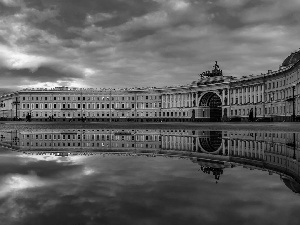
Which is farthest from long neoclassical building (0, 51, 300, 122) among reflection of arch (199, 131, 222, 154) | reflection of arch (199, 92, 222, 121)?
reflection of arch (199, 131, 222, 154)

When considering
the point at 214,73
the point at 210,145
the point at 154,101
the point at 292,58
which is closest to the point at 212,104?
the point at 214,73

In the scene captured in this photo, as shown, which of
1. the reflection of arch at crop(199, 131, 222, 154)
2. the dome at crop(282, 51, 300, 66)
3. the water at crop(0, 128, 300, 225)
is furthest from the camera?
the dome at crop(282, 51, 300, 66)

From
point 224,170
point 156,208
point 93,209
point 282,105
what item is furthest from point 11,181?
point 282,105

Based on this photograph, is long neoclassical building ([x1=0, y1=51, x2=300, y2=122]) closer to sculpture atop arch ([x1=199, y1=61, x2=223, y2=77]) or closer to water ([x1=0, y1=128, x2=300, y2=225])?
sculpture atop arch ([x1=199, y1=61, x2=223, y2=77])

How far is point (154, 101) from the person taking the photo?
133500 mm

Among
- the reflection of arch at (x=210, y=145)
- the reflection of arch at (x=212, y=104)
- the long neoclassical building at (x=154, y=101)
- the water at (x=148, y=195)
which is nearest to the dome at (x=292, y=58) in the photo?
the long neoclassical building at (x=154, y=101)

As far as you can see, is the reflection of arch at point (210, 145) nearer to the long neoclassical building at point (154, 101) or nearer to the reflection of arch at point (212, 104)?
the long neoclassical building at point (154, 101)

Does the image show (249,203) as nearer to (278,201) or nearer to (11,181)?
(278,201)

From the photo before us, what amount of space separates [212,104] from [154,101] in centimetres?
2487

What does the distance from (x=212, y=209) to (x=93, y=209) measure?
4.02 feet

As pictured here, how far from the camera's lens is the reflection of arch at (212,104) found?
380 ft

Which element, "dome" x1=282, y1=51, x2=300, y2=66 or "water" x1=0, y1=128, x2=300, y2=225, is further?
"dome" x1=282, y1=51, x2=300, y2=66

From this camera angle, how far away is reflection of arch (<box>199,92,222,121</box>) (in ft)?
380

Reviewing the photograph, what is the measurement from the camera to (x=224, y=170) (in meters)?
6.56
